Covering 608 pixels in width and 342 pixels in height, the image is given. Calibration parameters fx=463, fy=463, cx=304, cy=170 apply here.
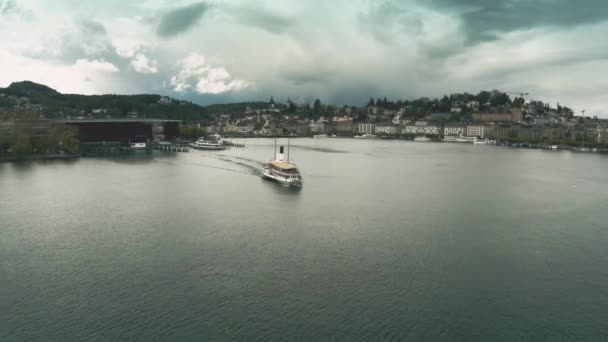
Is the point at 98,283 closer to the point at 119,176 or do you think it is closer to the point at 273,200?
the point at 273,200

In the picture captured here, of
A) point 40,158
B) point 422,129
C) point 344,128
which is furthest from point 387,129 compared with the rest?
point 40,158

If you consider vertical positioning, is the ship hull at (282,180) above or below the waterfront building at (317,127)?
below

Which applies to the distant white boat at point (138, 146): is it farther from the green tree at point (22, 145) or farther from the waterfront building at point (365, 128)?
the waterfront building at point (365, 128)

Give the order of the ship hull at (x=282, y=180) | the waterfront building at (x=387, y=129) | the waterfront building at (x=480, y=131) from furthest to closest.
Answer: the waterfront building at (x=387, y=129), the waterfront building at (x=480, y=131), the ship hull at (x=282, y=180)

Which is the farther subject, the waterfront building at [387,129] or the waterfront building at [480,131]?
the waterfront building at [387,129]

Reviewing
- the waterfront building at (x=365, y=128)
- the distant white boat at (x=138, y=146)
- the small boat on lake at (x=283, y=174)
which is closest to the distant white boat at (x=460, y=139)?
the waterfront building at (x=365, y=128)

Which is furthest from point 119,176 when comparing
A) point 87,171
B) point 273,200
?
point 273,200

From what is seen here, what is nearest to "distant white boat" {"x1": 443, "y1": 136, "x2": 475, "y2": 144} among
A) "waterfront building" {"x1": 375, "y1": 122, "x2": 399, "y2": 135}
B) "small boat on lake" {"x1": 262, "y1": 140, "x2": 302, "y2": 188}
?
"waterfront building" {"x1": 375, "y1": 122, "x2": 399, "y2": 135}

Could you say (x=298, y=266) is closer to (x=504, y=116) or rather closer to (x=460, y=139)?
(x=460, y=139)
